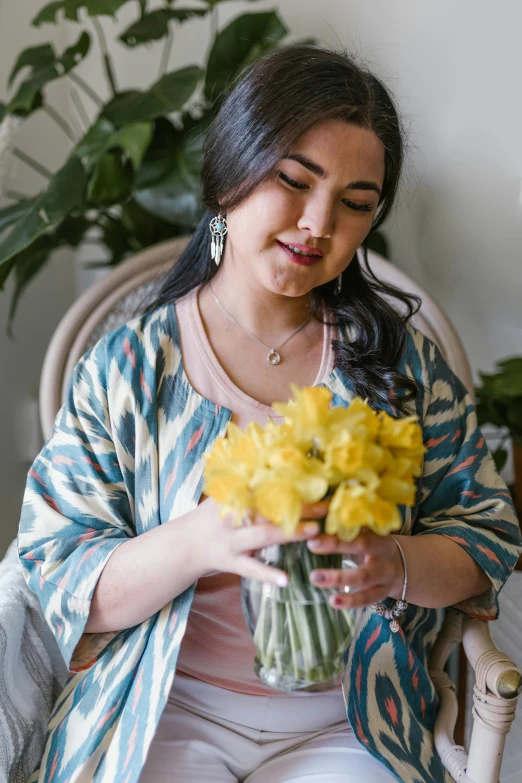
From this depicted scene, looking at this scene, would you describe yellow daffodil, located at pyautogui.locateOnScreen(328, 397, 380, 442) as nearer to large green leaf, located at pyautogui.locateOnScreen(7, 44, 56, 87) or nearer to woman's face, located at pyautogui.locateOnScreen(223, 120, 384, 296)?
woman's face, located at pyautogui.locateOnScreen(223, 120, 384, 296)

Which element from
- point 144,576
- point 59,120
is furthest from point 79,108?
point 144,576

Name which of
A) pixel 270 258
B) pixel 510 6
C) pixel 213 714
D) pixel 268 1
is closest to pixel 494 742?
pixel 213 714

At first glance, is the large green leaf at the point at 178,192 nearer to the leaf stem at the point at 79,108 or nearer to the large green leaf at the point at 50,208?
the large green leaf at the point at 50,208

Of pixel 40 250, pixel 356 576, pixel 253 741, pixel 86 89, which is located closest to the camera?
pixel 356 576

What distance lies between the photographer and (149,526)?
1.02m

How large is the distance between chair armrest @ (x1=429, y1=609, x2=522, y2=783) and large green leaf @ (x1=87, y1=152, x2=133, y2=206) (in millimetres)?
1010

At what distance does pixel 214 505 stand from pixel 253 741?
1.19 feet

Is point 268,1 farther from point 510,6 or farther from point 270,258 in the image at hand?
point 270,258

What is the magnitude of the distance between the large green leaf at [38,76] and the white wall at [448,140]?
0.22 metres

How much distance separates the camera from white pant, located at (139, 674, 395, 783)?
949 millimetres

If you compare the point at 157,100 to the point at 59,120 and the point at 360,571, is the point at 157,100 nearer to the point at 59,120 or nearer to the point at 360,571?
the point at 59,120

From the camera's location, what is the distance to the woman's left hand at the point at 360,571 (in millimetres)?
730

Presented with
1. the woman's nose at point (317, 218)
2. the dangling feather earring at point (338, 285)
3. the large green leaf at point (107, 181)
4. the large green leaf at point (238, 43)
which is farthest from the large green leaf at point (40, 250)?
the woman's nose at point (317, 218)

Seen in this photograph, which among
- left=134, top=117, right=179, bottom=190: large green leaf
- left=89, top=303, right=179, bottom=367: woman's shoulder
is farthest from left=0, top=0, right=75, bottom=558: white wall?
left=89, top=303, right=179, bottom=367: woman's shoulder
